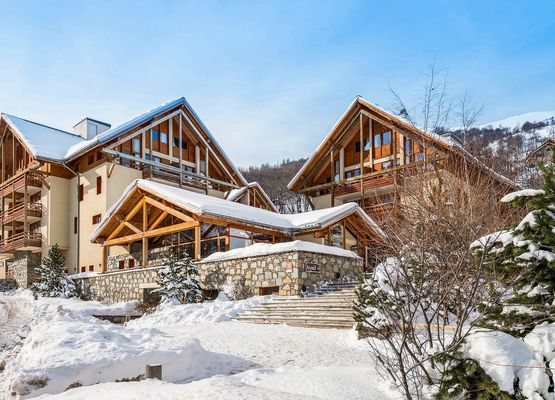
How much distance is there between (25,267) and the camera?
92.9ft

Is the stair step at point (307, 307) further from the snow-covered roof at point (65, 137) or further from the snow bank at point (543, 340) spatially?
the snow-covered roof at point (65, 137)

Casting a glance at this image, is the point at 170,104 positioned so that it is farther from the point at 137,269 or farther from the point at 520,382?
the point at 520,382

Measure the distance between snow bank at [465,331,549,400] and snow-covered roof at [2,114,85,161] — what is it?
26205 mm

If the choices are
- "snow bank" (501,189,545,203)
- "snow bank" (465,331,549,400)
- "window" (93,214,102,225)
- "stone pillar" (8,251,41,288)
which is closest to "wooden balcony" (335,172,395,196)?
"window" (93,214,102,225)

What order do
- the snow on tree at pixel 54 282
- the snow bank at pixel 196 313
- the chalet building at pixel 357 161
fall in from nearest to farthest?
the snow bank at pixel 196 313 < the snow on tree at pixel 54 282 < the chalet building at pixel 357 161

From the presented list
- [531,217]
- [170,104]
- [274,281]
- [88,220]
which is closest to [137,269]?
[274,281]

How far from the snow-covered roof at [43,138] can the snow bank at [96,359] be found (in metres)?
21.6

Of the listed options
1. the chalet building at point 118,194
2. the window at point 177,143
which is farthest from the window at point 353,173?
the window at point 177,143

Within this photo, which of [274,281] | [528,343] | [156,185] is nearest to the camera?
[528,343]

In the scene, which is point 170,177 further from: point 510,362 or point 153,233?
point 510,362

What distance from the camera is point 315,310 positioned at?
12078 mm

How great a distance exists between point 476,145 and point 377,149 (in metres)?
11.0

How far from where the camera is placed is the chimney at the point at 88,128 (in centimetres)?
3250

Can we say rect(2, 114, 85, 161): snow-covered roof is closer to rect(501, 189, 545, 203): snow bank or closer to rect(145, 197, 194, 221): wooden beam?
rect(145, 197, 194, 221): wooden beam
